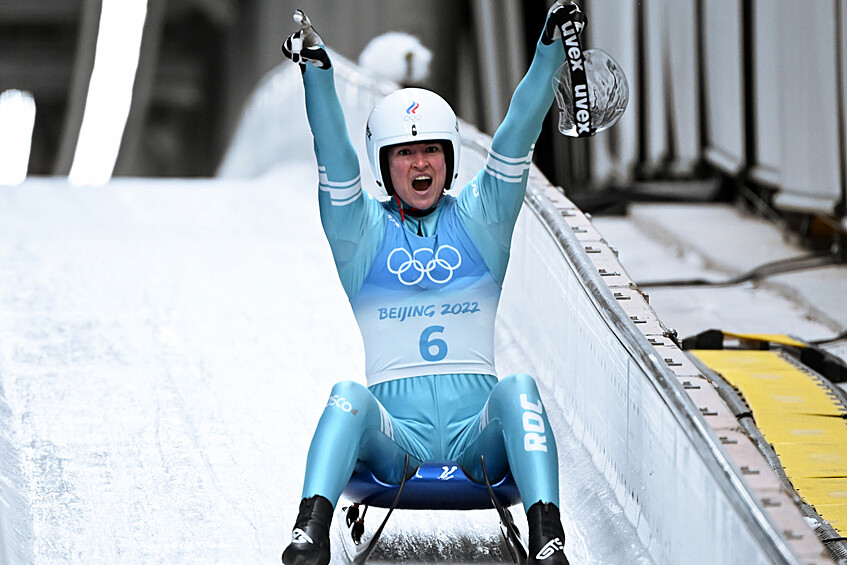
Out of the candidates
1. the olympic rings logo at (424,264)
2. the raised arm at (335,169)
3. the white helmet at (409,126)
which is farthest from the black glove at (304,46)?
Result: the olympic rings logo at (424,264)

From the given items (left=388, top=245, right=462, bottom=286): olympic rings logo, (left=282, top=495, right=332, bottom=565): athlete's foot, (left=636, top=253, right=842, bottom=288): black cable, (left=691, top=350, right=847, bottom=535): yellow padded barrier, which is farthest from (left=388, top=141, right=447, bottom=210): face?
(left=636, top=253, right=842, bottom=288): black cable

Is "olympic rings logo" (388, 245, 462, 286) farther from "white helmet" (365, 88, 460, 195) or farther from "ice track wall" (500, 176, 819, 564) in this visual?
"ice track wall" (500, 176, 819, 564)

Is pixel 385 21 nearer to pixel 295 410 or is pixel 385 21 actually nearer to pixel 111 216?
pixel 111 216

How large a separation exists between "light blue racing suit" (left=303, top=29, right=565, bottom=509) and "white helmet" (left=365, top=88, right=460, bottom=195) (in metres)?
0.06

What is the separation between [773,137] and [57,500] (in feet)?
19.0

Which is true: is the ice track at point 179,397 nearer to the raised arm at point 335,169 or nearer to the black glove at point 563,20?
the raised arm at point 335,169

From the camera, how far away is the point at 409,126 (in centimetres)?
236

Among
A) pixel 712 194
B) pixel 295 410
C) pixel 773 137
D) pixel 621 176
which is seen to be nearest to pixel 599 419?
pixel 295 410

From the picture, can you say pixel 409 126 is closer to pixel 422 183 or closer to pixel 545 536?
pixel 422 183

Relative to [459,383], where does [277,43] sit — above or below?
above

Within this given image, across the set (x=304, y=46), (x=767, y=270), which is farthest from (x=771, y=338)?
(x=304, y=46)

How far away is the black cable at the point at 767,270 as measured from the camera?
601 centimetres

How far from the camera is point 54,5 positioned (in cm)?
1558

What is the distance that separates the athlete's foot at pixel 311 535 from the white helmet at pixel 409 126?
2.42ft
